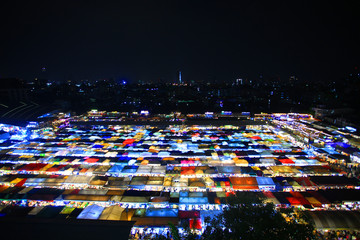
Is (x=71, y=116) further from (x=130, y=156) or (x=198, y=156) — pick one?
(x=198, y=156)

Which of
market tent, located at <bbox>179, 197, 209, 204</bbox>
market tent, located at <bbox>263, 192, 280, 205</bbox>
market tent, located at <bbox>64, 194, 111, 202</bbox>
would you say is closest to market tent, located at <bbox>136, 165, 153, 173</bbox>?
market tent, located at <bbox>64, 194, 111, 202</bbox>

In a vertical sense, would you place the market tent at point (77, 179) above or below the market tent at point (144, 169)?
above

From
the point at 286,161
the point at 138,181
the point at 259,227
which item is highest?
the point at 259,227

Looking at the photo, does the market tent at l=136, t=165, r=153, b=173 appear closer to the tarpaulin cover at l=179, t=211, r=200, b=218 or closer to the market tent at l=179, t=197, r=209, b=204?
the market tent at l=179, t=197, r=209, b=204

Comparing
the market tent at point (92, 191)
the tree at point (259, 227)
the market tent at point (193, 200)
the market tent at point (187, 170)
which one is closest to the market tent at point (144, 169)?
the market tent at point (187, 170)

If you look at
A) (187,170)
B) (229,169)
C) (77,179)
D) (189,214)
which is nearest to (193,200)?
(189,214)

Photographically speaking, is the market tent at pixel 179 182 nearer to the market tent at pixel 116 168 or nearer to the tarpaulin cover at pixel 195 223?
the tarpaulin cover at pixel 195 223

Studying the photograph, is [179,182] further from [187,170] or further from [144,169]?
[144,169]
